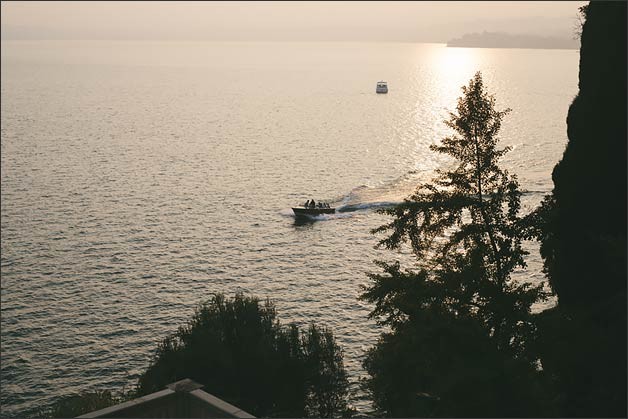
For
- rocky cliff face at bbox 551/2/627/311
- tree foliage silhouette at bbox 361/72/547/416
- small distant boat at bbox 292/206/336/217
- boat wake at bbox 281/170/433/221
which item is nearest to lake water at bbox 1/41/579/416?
boat wake at bbox 281/170/433/221

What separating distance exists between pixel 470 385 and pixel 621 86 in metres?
14.5

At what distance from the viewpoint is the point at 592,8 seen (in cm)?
2927

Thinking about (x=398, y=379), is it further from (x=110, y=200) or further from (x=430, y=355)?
(x=110, y=200)

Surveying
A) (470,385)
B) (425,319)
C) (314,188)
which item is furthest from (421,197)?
(314,188)

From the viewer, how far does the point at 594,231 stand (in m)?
28.0

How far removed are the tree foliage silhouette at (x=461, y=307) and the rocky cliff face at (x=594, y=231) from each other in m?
2.11

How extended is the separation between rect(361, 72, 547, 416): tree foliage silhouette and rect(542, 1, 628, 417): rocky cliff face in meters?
2.11

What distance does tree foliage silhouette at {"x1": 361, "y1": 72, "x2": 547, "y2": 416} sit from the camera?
77.5ft

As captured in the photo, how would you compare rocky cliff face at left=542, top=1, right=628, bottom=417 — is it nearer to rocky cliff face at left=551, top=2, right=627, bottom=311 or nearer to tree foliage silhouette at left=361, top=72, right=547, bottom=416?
rocky cliff face at left=551, top=2, right=627, bottom=311

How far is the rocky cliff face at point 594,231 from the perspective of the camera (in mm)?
24984

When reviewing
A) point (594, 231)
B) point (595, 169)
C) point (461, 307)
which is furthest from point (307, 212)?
point (594, 231)

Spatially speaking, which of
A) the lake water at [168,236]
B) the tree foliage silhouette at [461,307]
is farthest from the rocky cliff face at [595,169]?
the lake water at [168,236]

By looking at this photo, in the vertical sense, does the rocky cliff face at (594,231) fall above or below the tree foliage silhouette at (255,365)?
above

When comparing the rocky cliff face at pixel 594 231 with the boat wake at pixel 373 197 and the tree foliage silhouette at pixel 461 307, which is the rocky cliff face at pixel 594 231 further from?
the boat wake at pixel 373 197
